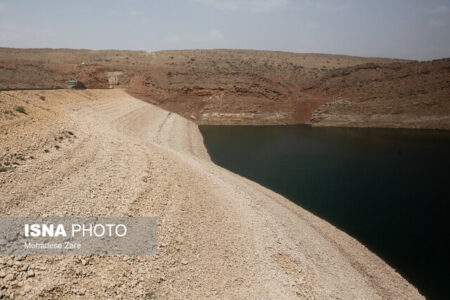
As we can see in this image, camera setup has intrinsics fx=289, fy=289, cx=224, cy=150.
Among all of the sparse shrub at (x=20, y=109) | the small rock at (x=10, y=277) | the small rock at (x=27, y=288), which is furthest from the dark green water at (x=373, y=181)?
the sparse shrub at (x=20, y=109)

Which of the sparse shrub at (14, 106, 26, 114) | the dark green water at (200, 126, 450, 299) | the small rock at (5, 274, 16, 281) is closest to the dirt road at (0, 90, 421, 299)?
the small rock at (5, 274, 16, 281)

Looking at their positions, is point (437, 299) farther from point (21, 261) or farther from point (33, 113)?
point (33, 113)

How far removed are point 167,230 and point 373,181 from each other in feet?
36.6

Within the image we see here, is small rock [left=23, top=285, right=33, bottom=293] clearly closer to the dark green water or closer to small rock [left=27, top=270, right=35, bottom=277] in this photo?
small rock [left=27, top=270, right=35, bottom=277]

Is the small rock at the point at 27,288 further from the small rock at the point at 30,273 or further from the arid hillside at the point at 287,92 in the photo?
the arid hillside at the point at 287,92

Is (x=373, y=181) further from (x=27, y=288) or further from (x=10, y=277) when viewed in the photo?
(x=10, y=277)

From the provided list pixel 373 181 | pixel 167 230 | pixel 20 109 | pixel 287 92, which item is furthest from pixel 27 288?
pixel 287 92

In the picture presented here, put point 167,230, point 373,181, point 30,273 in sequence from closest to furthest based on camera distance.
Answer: point 30,273 → point 167,230 → point 373,181

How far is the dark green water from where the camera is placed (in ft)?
28.7

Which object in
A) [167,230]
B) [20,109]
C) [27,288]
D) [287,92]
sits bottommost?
[167,230]

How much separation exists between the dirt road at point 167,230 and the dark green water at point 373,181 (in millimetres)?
956

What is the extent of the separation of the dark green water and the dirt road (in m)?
0.96

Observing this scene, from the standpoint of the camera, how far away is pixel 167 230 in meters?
6.94

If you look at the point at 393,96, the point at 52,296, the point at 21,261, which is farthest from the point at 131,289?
the point at 393,96
